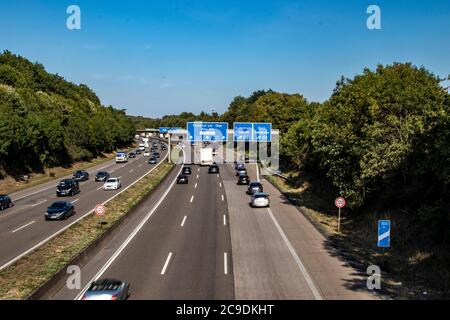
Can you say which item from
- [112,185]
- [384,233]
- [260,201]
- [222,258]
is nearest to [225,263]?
[222,258]

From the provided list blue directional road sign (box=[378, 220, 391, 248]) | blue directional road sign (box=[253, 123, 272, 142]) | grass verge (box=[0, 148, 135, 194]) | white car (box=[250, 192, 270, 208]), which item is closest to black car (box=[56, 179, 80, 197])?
grass verge (box=[0, 148, 135, 194])

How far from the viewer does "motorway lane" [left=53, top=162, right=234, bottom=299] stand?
1703 cm

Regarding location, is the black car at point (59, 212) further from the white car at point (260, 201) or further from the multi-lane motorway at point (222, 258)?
the white car at point (260, 201)

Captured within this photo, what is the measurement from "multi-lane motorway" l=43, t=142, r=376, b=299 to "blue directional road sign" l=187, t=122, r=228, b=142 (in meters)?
27.1

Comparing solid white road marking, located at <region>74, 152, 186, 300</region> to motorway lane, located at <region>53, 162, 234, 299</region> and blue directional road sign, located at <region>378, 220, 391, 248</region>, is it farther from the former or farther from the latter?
blue directional road sign, located at <region>378, 220, 391, 248</region>

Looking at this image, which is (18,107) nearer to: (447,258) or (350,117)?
(350,117)

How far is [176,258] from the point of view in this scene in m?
21.7

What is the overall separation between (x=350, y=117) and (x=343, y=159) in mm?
3284

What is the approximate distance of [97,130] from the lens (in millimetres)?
102000

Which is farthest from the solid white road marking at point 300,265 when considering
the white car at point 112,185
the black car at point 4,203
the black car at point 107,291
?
the black car at point 4,203

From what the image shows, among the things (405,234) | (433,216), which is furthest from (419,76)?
(433,216)

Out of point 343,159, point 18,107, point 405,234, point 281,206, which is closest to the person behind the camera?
point 405,234

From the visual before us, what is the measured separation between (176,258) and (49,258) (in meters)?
6.27

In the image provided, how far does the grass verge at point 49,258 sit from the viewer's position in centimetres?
1711
